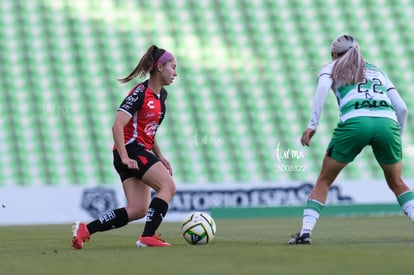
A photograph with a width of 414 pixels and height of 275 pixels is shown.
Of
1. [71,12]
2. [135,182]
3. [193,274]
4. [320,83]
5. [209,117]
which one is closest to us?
[193,274]

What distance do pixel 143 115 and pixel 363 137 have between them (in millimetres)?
2009

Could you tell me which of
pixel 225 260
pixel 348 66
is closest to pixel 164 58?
pixel 348 66

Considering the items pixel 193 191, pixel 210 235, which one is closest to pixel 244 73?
pixel 193 191

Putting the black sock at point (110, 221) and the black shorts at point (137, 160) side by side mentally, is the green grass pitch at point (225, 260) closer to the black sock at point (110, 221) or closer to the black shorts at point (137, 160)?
the black sock at point (110, 221)

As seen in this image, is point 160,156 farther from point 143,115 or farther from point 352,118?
point 352,118

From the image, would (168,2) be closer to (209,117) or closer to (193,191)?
(209,117)

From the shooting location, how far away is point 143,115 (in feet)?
26.5

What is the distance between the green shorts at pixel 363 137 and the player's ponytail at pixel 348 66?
1.15ft

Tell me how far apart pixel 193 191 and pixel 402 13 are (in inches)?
549

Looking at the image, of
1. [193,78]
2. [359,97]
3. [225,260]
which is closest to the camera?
[225,260]

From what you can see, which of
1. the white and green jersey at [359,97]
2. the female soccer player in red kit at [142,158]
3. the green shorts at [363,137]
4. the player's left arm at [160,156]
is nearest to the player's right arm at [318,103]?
the white and green jersey at [359,97]

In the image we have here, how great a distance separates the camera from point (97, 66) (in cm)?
2761

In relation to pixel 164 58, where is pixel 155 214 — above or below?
below

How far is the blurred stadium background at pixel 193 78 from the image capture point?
2486 cm
